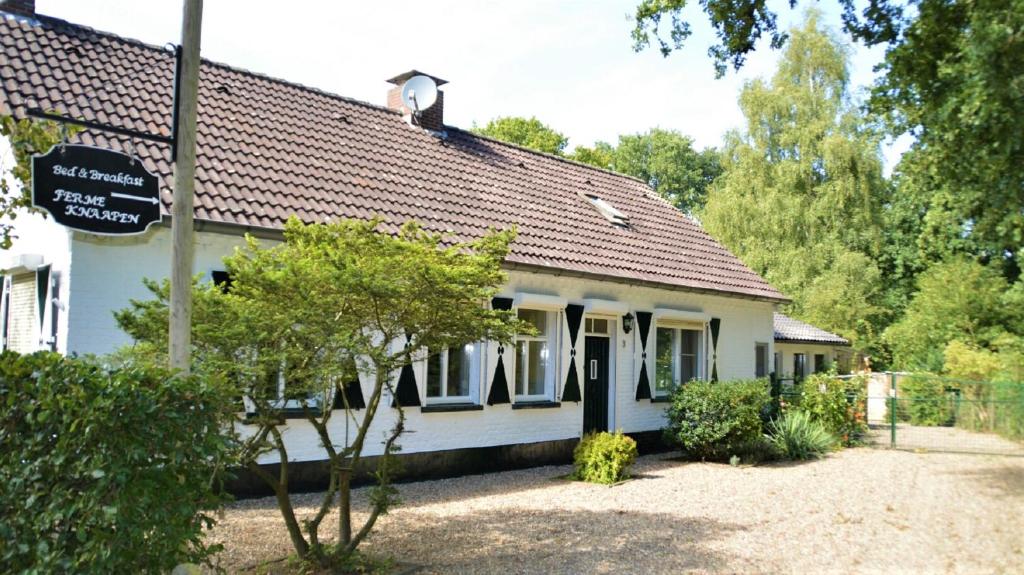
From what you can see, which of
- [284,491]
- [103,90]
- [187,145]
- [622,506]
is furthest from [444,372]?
[187,145]

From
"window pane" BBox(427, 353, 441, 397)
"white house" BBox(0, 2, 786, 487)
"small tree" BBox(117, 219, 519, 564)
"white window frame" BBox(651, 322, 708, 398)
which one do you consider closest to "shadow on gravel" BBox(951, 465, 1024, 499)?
"white window frame" BBox(651, 322, 708, 398)

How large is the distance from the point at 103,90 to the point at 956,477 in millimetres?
14050

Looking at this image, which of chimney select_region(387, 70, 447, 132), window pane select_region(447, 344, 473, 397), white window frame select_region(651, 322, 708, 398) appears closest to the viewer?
window pane select_region(447, 344, 473, 397)

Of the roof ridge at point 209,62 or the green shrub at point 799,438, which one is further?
the green shrub at point 799,438

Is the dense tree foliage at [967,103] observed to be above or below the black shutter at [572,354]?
above

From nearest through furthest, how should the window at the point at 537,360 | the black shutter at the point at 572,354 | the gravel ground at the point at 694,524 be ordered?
the gravel ground at the point at 694,524
the window at the point at 537,360
the black shutter at the point at 572,354

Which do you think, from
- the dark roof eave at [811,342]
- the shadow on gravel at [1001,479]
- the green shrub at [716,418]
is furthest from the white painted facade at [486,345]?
the dark roof eave at [811,342]

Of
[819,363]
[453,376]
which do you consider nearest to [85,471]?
[453,376]

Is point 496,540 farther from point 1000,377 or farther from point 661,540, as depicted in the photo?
point 1000,377

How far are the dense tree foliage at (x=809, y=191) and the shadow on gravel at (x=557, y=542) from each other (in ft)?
86.0

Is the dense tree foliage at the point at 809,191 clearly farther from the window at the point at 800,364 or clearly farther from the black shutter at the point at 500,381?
the black shutter at the point at 500,381

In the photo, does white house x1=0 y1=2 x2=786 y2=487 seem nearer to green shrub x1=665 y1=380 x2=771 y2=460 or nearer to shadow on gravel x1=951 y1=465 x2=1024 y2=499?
green shrub x1=665 y1=380 x2=771 y2=460

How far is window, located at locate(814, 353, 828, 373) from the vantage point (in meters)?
31.9

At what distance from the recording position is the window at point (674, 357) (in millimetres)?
15586
